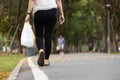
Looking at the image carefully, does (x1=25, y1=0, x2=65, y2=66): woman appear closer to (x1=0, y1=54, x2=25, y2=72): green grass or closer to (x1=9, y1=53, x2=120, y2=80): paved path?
(x1=9, y1=53, x2=120, y2=80): paved path

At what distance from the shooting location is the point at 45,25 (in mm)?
10930

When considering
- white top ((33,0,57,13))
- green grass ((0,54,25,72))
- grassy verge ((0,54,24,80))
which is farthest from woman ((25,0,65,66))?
green grass ((0,54,25,72))

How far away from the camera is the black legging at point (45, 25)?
1070cm

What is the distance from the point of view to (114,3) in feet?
165

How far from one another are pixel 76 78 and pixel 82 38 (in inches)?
3063

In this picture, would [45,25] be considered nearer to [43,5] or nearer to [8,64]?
[43,5]

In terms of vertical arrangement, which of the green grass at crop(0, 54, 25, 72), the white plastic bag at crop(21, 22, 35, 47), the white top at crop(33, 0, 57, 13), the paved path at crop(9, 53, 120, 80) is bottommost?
the green grass at crop(0, 54, 25, 72)

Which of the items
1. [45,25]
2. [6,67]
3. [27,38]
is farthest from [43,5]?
[6,67]

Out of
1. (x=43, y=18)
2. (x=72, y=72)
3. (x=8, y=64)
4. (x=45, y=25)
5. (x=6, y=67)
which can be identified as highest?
(x=43, y=18)

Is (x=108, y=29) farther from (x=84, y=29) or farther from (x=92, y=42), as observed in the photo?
(x=92, y=42)

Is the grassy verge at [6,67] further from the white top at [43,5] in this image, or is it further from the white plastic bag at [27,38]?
the white top at [43,5]

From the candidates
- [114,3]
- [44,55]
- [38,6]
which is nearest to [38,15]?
[38,6]

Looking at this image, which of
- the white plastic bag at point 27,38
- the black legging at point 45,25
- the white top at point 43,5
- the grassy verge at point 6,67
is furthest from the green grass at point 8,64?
the white top at point 43,5

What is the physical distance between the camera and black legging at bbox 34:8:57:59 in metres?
10.7
